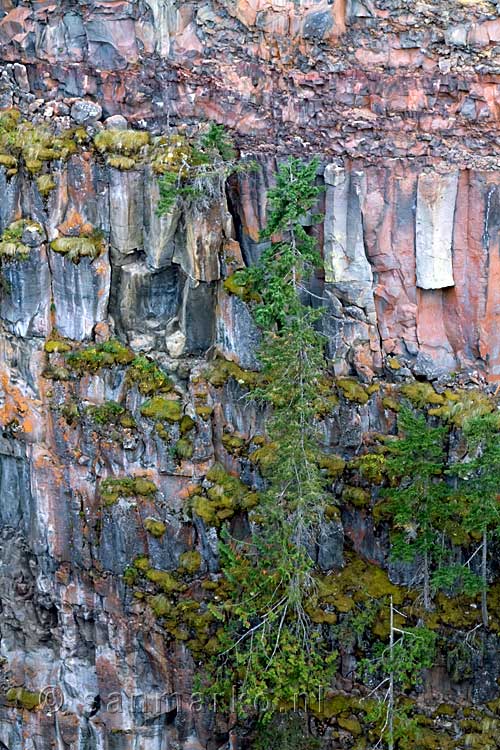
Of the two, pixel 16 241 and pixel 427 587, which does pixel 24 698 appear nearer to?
pixel 427 587

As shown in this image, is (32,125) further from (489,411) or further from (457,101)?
(489,411)

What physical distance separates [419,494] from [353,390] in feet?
Result: 12.9

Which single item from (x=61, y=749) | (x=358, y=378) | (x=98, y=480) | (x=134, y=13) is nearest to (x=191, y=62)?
(x=134, y=13)

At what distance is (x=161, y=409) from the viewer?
29062 millimetres

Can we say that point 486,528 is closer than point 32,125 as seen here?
Yes

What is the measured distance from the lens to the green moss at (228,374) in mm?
29062

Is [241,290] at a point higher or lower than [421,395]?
higher

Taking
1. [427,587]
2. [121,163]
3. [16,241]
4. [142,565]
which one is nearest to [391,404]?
[427,587]

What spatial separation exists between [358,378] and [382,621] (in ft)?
22.3

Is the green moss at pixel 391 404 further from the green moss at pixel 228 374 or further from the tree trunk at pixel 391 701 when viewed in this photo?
the tree trunk at pixel 391 701

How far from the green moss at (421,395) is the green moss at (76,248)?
9.59 meters

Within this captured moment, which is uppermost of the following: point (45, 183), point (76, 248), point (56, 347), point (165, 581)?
point (45, 183)

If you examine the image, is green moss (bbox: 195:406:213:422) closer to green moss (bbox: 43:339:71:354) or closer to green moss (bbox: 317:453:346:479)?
green moss (bbox: 317:453:346:479)

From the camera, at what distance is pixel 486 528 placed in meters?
27.2
